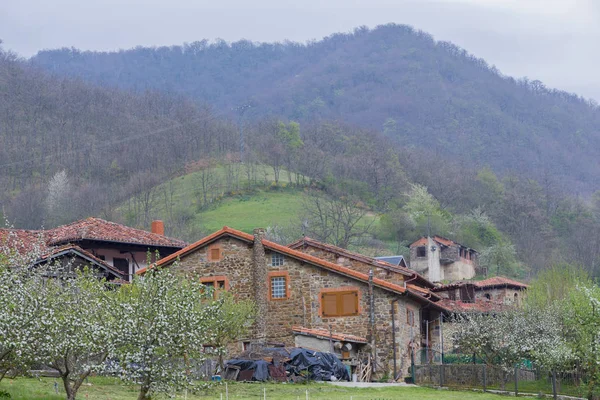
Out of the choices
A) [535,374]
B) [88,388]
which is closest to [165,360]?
[88,388]

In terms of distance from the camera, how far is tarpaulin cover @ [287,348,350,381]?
3934cm

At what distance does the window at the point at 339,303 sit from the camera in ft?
150

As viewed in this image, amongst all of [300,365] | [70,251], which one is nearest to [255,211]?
[70,251]

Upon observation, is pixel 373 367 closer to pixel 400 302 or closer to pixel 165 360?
pixel 400 302

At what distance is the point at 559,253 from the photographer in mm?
120812

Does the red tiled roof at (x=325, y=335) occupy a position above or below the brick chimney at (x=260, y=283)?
below

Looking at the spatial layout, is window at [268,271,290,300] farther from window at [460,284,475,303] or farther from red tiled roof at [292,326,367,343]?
window at [460,284,475,303]

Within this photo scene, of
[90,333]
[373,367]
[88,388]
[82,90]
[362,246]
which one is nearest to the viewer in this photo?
[90,333]

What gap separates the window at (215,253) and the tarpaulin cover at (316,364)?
911 centimetres

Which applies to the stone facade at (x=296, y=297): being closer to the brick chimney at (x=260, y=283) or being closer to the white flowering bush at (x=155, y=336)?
the brick chimney at (x=260, y=283)

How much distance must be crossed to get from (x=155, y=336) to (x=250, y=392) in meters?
10.4

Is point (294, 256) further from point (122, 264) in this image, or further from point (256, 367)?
point (122, 264)

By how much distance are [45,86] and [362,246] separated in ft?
206

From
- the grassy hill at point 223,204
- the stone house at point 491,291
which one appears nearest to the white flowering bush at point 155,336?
the stone house at point 491,291
